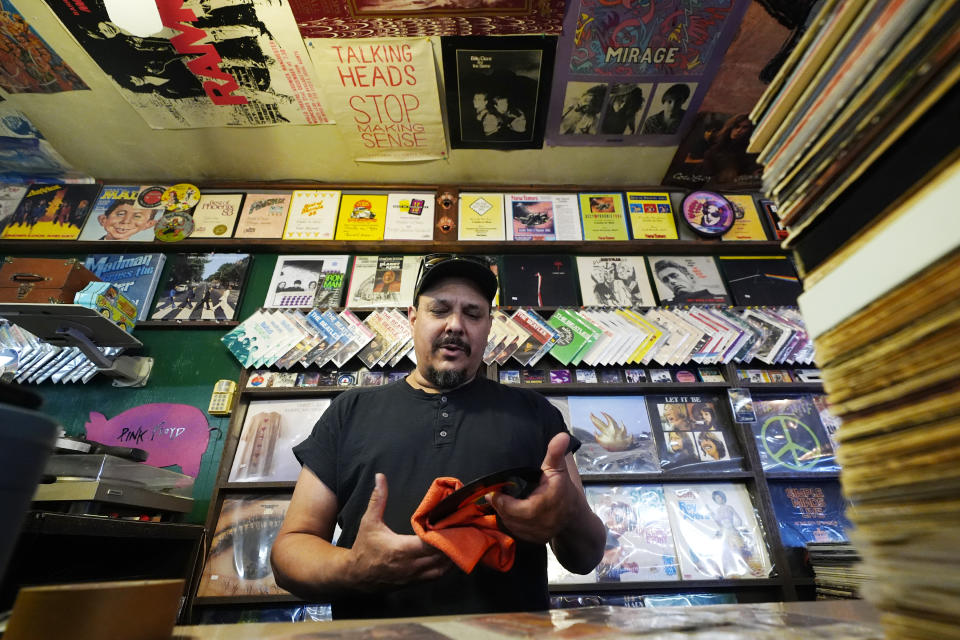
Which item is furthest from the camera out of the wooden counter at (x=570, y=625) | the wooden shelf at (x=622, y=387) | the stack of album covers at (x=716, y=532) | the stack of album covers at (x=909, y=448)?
the wooden shelf at (x=622, y=387)

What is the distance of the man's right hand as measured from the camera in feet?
2.85

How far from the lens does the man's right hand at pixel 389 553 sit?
868mm

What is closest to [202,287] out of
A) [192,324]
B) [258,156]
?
[192,324]

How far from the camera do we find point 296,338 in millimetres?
2621

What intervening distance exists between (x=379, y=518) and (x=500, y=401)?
72 cm

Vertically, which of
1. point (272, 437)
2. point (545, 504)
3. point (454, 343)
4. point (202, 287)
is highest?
point (202, 287)

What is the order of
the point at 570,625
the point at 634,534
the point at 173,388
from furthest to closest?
the point at 173,388 → the point at 634,534 → the point at 570,625

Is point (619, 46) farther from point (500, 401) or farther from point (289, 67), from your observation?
point (500, 401)

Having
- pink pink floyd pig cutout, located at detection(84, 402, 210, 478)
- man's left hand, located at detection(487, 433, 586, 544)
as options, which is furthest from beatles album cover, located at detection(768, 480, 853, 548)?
pink pink floyd pig cutout, located at detection(84, 402, 210, 478)

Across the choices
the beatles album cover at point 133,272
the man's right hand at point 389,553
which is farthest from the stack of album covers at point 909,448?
the beatles album cover at point 133,272

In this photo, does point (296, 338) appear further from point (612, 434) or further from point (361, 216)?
point (612, 434)

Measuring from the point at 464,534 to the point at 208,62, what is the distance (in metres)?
2.96

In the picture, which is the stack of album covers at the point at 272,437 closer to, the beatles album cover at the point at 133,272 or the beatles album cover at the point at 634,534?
the beatles album cover at the point at 133,272

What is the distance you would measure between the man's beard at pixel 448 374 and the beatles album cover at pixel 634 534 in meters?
1.25
